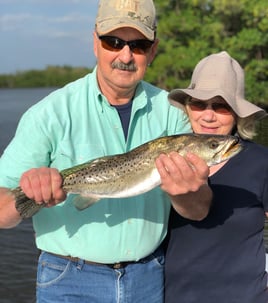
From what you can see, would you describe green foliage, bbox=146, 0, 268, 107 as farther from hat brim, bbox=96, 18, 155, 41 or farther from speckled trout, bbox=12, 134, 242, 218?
speckled trout, bbox=12, 134, 242, 218

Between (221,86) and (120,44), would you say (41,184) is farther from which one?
(221,86)

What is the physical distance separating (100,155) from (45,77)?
90.3 m

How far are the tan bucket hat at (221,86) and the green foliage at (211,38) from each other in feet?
107

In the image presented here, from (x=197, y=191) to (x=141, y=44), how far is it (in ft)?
3.32

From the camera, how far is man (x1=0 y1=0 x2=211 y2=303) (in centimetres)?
315

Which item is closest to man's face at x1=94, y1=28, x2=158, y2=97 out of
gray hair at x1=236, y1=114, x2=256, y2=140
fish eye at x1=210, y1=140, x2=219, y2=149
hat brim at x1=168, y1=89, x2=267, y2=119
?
hat brim at x1=168, y1=89, x2=267, y2=119

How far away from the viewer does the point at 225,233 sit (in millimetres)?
3387

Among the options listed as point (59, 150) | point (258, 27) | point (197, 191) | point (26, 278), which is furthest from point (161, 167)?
point (258, 27)

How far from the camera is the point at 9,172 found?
322 cm

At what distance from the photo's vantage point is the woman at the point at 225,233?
3.36 meters

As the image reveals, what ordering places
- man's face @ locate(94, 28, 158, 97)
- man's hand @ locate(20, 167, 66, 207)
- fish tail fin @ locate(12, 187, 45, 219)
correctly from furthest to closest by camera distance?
man's face @ locate(94, 28, 158, 97), fish tail fin @ locate(12, 187, 45, 219), man's hand @ locate(20, 167, 66, 207)

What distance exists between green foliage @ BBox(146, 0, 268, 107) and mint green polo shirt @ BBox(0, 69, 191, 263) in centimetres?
3328

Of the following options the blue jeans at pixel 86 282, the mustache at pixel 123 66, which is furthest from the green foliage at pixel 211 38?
the blue jeans at pixel 86 282

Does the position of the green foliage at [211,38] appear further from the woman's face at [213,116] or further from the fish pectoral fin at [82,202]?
the fish pectoral fin at [82,202]
